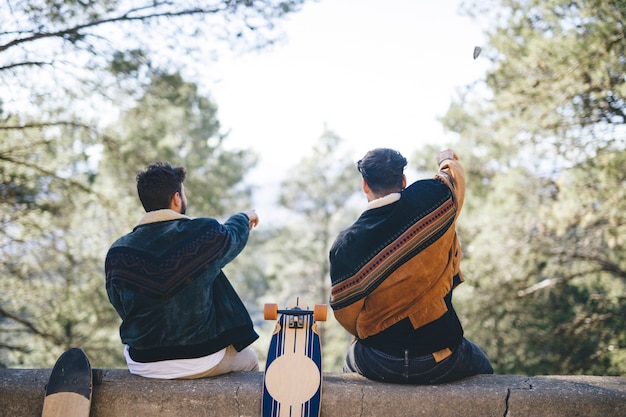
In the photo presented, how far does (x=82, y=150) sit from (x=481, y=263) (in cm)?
650

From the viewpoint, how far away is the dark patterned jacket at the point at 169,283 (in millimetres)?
2758

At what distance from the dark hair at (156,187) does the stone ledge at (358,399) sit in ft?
2.90

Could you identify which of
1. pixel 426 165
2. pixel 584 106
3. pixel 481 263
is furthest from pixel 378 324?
pixel 426 165

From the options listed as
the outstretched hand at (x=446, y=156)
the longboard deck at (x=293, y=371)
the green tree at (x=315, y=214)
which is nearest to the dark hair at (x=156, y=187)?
the longboard deck at (x=293, y=371)

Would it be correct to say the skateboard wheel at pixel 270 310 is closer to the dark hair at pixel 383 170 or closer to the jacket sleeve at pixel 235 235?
A: the jacket sleeve at pixel 235 235

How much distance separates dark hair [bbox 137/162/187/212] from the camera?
294 cm

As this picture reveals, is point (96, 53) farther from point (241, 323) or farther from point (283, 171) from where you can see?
point (283, 171)

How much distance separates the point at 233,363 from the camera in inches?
119

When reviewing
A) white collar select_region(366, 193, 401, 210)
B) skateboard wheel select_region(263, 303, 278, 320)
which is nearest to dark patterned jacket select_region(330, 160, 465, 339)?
white collar select_region(366, 193, 401, 210)

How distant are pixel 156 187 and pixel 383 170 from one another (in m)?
1.16

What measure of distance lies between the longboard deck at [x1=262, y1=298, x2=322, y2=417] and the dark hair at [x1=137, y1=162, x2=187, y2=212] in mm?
847

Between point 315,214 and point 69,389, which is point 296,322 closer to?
point 69,389

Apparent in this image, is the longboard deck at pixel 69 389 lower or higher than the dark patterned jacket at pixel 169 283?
lower

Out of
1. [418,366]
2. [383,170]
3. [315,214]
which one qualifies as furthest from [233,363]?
[315,214]
